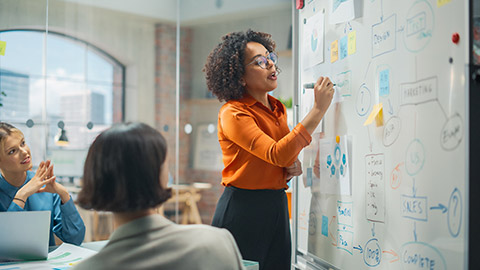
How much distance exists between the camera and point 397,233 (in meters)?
1.51

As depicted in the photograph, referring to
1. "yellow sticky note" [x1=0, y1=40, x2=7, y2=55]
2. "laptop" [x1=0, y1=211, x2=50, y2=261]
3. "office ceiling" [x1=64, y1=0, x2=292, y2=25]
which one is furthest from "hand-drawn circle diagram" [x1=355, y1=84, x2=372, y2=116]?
"office ceiling" [x1=64, y1=0, x2=292, y2=25]

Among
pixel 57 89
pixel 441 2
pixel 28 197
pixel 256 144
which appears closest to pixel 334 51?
pixel 256 144

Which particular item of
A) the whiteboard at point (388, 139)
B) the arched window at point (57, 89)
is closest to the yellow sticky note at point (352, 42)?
the whiteboard at point (388, 139)

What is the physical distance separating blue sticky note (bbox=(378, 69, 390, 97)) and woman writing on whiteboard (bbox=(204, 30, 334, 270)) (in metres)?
0.27

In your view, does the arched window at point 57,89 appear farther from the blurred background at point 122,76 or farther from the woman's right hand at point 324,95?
the woman's right hand at point 324,95

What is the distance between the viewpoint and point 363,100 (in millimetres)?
1721

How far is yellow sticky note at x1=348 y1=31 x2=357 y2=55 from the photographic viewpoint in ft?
5.84

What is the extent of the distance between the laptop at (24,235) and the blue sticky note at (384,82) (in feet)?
3.79

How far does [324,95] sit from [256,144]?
331 millimetres

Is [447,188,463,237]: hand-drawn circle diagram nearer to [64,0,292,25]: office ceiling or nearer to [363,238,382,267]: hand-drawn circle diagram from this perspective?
[363,238,382,267]: hand-drawn circle diagram

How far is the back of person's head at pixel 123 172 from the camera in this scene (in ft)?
3.15

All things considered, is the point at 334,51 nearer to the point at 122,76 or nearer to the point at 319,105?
the point at 319,105

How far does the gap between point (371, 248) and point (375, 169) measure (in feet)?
0.90

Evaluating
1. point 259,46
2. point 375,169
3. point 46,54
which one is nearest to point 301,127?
point 375,169
